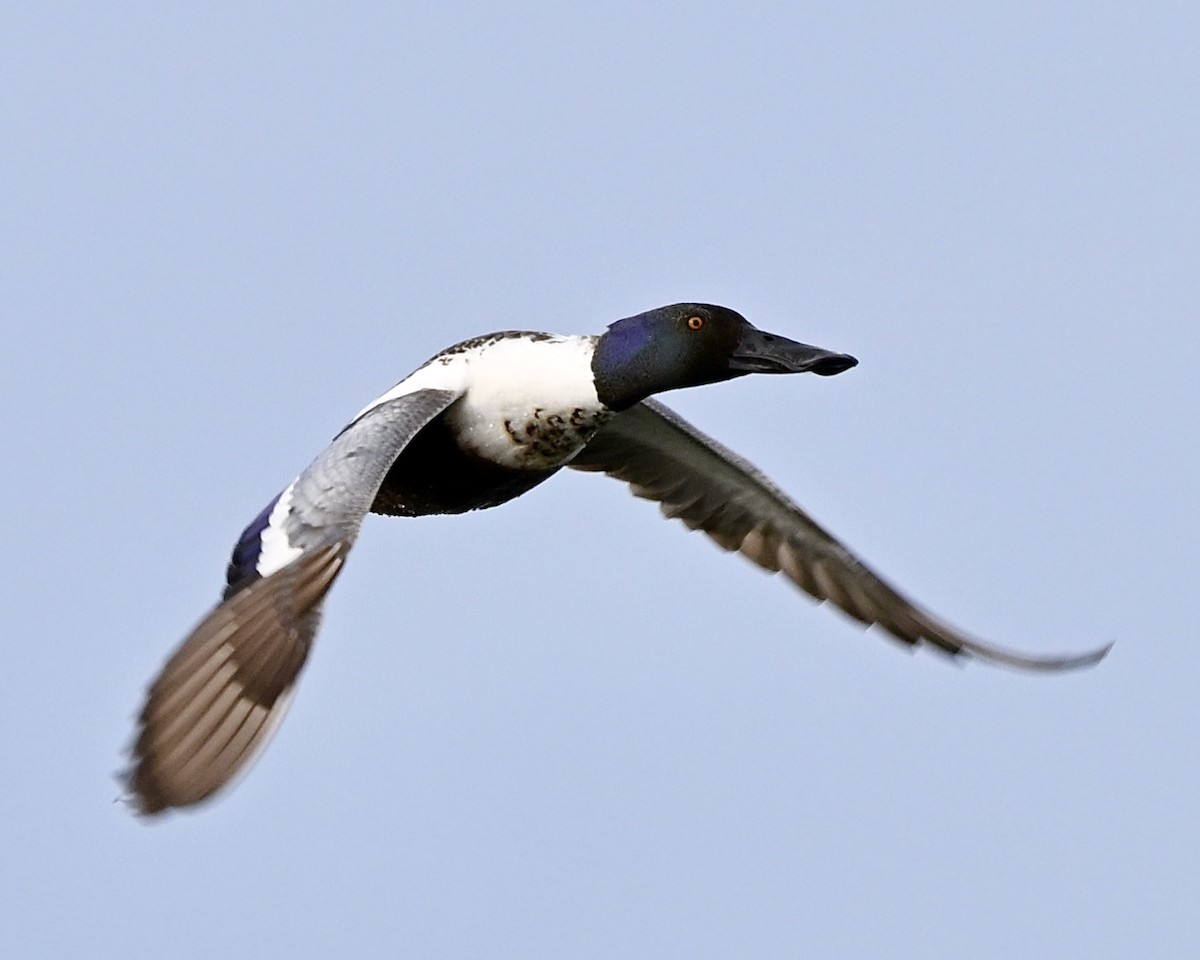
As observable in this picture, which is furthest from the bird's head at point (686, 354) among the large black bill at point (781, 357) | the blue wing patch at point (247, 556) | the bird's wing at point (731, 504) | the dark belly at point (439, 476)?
the blue wing patch at point (247, 556)

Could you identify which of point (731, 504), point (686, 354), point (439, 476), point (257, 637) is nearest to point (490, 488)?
point (439, 476)

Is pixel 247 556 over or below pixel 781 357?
below

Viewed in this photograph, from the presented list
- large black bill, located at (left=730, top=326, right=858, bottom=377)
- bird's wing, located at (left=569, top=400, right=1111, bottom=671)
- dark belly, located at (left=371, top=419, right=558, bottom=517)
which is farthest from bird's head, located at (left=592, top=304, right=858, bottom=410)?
bird's wing, located at (left=569, top=400, right=1111, bottom=671)

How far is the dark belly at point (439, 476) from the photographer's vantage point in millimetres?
10164

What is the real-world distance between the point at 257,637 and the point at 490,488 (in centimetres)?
264

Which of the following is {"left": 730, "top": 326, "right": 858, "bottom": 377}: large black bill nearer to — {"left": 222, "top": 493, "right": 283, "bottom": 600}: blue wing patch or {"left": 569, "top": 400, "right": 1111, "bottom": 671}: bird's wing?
{"left": 569, "top": 400, "right": 1111, "bottom": 671}: bird's wing

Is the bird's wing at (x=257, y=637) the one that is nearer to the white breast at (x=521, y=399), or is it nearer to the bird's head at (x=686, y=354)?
the white breast at (x=521, y=399)

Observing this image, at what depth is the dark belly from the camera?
10164 mm

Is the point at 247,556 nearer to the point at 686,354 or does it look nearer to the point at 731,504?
the point at 686,354

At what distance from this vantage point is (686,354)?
397 inches

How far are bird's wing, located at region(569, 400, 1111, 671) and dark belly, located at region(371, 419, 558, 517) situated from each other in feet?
3.72

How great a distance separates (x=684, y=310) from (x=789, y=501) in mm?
1630

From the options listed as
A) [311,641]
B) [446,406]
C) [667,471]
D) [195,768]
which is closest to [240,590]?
[311,641]

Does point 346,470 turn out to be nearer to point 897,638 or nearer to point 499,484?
point 499,484
